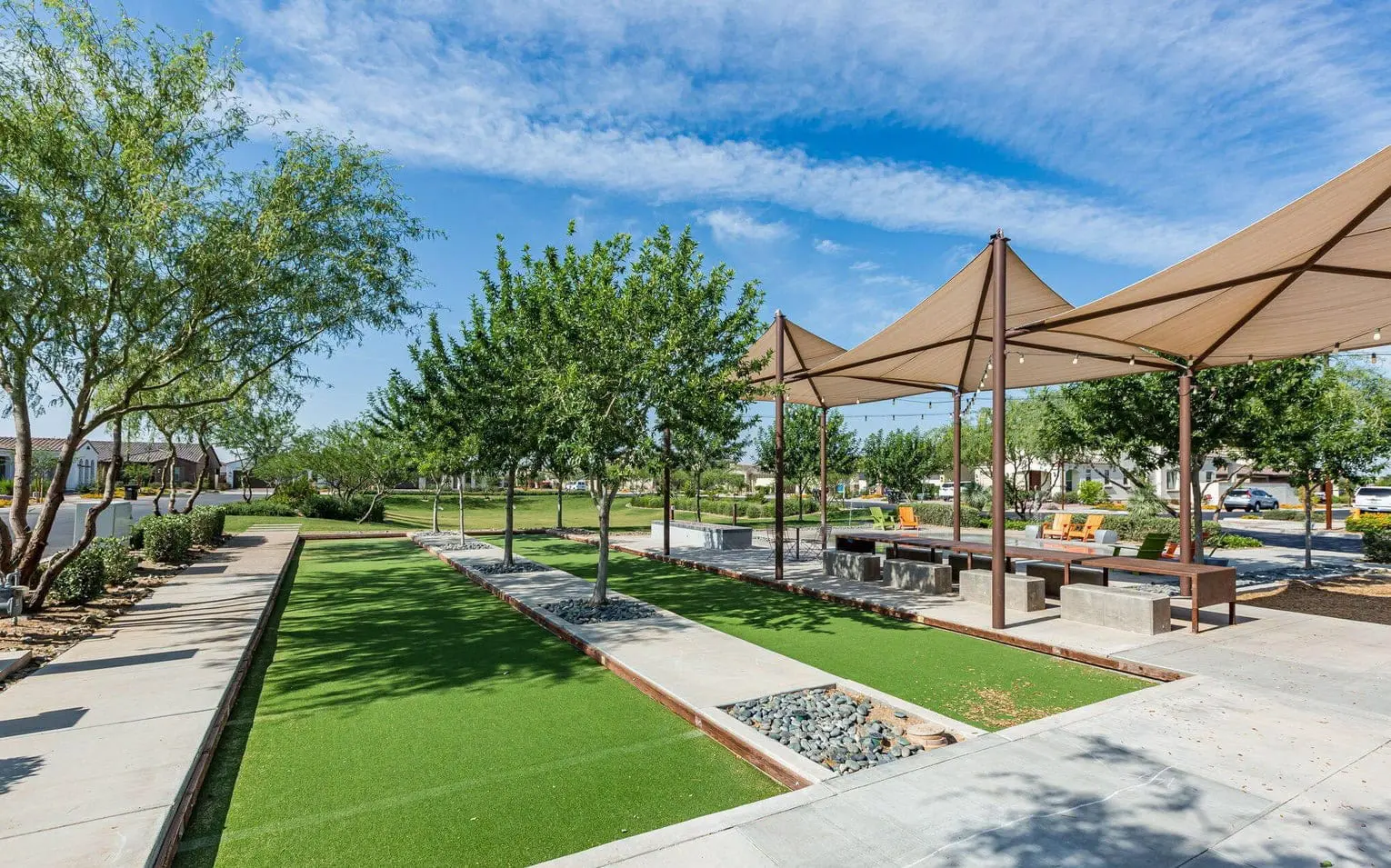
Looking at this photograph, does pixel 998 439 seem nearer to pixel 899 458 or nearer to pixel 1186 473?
pixel 1186 473

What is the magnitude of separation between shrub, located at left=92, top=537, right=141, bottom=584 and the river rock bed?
11.1 metres

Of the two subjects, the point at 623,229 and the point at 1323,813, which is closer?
the point at 1323,813

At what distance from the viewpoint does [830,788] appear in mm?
4066

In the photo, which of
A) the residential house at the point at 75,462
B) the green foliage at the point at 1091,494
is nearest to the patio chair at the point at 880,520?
the green foliage at the point at 1091,494

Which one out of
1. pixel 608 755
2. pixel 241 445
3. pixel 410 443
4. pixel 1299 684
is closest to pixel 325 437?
pixel 241 445

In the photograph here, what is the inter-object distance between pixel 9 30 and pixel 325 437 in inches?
1111

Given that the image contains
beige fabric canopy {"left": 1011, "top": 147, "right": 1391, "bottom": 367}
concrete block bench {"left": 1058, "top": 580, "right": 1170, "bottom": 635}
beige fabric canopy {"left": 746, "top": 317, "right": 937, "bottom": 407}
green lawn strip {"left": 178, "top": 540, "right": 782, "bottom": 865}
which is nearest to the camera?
green lawn strip {"left": 178, "top": 540, "right": 782, "bottom": 865}

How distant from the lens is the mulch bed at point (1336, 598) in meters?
9.50

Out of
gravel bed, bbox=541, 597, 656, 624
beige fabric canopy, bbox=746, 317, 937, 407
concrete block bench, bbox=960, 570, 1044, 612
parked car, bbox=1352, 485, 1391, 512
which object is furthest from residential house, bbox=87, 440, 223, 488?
parked car, bbox=1352, 485, 1391, 512

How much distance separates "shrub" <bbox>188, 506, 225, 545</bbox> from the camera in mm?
16784

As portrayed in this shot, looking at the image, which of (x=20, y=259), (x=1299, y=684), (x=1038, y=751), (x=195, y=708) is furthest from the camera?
(x=20, y=259)

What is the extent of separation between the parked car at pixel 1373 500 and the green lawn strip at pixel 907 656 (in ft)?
116

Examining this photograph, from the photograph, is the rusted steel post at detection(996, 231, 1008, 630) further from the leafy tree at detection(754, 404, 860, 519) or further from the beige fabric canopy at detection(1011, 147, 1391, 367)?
the leafy tree at detection(754, 404, 860, 519)

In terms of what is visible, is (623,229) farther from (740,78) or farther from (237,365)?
(237,365)
